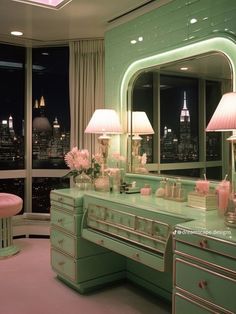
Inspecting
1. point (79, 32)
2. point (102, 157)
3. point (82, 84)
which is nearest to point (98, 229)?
point (102, 157)

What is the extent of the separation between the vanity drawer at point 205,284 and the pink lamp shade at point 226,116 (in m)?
0.79

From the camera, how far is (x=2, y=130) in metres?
4.71

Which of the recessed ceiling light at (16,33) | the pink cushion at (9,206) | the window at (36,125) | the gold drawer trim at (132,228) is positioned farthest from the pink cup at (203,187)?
the recessed ceiling light at (16,33)

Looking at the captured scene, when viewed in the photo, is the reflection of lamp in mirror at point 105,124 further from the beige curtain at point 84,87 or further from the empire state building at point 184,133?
the beige curtain at point 84,87

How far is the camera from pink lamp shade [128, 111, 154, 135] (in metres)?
3.21

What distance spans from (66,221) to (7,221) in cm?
131

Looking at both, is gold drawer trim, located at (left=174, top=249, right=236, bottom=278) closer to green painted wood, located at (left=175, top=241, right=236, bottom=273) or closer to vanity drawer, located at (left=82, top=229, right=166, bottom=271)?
green painted wood, located at (left=175, top=241, right=236, bottom=273)

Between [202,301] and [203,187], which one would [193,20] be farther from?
[202,301]

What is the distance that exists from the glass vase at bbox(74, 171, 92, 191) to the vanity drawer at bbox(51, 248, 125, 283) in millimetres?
659

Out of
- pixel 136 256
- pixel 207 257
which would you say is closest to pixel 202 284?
pixel 207 257

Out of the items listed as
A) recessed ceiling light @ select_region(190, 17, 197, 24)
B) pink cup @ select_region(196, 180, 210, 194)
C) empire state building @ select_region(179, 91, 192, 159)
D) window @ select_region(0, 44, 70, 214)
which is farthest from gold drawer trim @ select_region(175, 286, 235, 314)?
window @ select_region(0, 44, 70, 214)

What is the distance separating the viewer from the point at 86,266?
298cm

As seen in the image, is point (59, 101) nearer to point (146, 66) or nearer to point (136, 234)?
point (146, 66)

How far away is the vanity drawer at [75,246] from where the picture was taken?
2955mm
